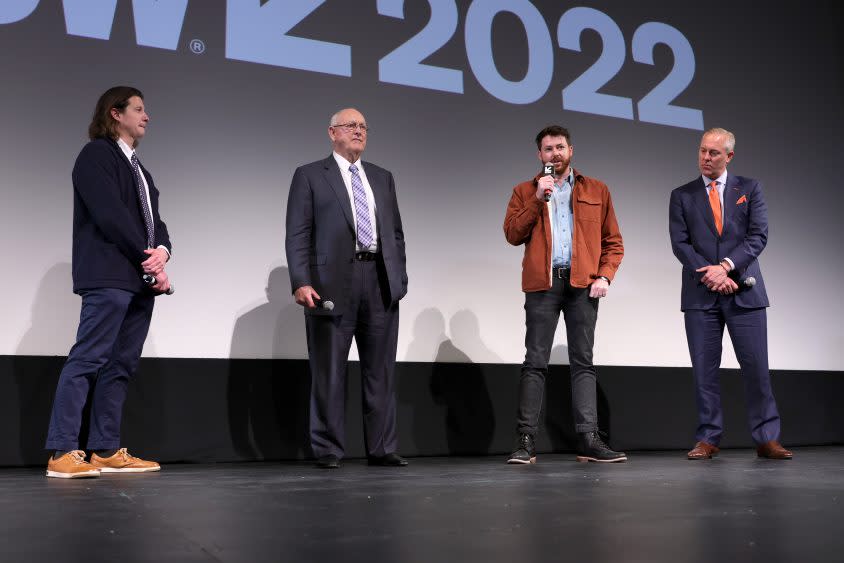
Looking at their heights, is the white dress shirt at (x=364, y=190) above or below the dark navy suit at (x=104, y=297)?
above

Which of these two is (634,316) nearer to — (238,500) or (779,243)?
(779,243)

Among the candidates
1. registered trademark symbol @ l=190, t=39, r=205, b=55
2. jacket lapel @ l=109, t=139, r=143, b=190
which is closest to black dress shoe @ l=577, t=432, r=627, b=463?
jacket lapel @ l=109, t=139, r=143, b=190

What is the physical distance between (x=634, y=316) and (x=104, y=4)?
3025 millimetres

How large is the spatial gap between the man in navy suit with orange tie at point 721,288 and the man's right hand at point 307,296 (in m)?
1.68

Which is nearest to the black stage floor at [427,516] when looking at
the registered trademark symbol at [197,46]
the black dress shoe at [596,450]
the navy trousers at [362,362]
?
the navy trousers at [362,362]

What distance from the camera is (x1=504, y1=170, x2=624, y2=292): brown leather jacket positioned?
12.5 ft

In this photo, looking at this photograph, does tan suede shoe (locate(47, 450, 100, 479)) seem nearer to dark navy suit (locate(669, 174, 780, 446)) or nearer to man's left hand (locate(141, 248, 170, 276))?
man's left hand (locate(141, 248, 170, 276))

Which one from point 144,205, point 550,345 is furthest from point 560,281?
point 144,205

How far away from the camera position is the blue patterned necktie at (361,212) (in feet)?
12.1

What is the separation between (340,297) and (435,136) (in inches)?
49.6

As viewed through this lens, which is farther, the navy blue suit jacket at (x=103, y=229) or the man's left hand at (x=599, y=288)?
the man's left hand at (x=599, y=288)

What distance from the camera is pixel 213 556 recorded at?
1595 millimetres

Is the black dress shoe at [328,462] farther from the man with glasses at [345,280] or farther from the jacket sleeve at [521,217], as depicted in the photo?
the jacket sleeve at [521,217]

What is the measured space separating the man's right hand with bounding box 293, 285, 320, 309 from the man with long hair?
50 centimetres
